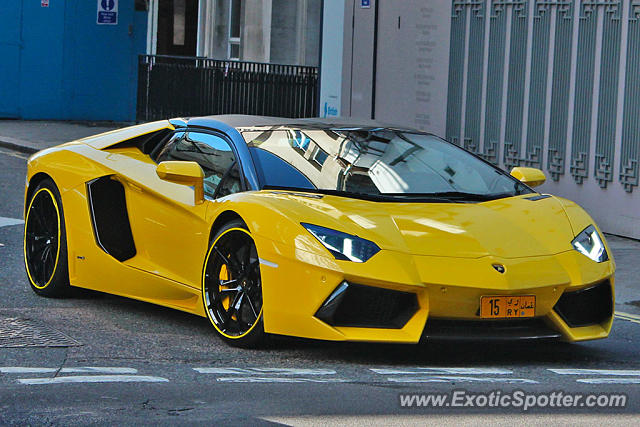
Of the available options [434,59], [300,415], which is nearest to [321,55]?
[434,59]

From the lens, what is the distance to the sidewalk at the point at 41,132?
2156 cm

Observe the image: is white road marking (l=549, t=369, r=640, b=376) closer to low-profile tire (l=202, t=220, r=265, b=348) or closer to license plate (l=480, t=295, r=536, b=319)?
license plate (l=480, t=295, r=536, b=319)

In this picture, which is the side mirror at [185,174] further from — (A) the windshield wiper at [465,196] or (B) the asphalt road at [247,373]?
(A) the windshield wiper at [465,196]

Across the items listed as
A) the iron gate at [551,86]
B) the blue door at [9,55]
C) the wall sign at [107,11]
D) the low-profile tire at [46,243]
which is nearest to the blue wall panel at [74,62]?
the blue door at [9,55]

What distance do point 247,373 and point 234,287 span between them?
0.88 m

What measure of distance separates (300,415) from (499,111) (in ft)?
34.1

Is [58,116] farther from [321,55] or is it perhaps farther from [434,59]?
[434,59]

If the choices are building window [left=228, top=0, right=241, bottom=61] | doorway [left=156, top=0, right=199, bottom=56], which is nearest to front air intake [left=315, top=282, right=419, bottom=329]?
building window [left=228, top=0, right=241, bottom=61]

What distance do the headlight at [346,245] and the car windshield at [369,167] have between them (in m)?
0.64

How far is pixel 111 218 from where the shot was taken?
8.25m

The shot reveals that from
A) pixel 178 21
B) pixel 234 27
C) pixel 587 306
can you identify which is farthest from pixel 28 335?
pixel 178 21

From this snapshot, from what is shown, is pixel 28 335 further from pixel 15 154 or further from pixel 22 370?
pixel 15 154

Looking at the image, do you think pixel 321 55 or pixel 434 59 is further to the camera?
pixel 321 55

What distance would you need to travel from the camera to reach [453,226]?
677 centimetres
